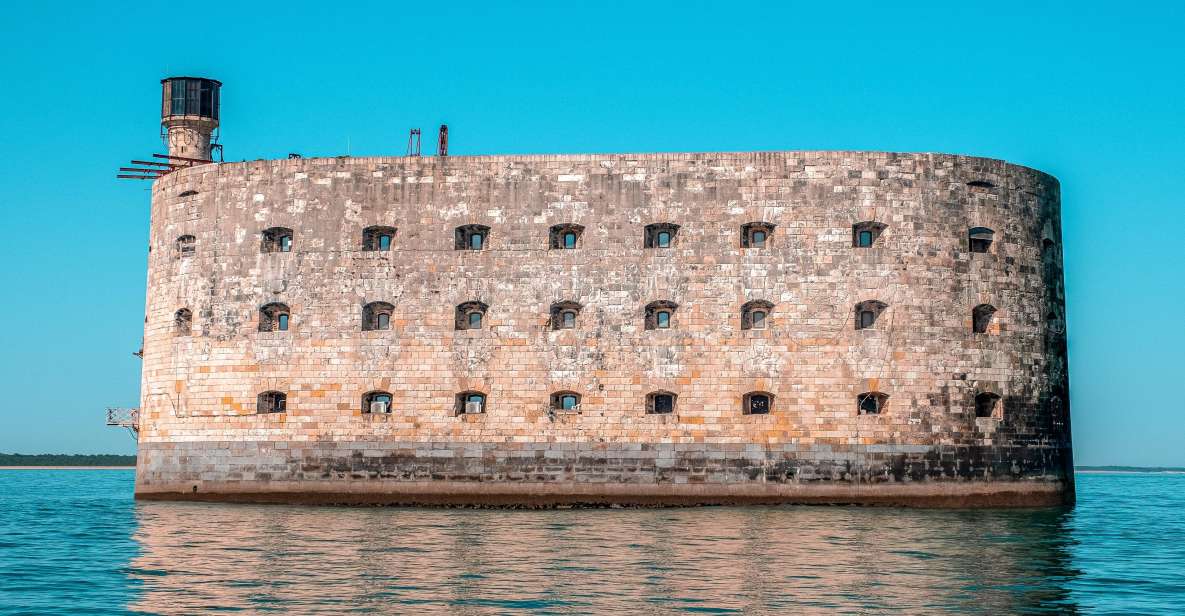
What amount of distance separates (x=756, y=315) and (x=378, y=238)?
10.4 meters

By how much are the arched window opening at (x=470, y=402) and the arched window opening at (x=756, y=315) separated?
23.2 feet

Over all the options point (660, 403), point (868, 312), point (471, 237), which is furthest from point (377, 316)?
point (868, 312)

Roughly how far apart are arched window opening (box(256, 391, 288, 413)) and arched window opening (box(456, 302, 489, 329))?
17.0ft

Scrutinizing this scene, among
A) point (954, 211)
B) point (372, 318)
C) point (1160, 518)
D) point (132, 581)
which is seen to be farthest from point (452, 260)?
point (1160, 518)

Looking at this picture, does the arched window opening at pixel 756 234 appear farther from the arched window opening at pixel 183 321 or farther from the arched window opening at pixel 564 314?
the arched window opening at pixel 183 321

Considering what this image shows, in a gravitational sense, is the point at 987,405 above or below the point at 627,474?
above

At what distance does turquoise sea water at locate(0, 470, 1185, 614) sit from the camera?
1698 cm

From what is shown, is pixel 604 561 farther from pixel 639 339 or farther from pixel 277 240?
pixel 277 240

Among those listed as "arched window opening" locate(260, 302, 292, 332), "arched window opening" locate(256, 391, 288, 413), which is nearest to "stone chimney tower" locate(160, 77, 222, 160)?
"arched window opening" locate(260, 302, 292, 332)

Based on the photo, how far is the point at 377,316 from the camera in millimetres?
34656

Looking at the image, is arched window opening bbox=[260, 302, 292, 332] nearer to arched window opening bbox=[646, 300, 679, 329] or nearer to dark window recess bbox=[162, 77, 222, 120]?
dark window recess bbox=[162, 77, 222, 120]

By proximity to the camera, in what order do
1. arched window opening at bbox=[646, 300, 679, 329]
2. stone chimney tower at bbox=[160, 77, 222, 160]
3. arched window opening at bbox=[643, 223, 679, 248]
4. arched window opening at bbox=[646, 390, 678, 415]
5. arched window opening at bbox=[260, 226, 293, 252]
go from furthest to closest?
stone chimney tower at bbox=[160, 77, 222, 160] → arched window opening at bbox=[260, 226, 293, 252] → arched window opening at bbox=[643, 223, 679, 248] → arched window opening at bbox=[646, 300, 679, 329] → arched window opening at bbox=[646, 390, 678, 415]

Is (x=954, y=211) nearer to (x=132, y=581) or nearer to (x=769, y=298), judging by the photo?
(x=769, y=298)

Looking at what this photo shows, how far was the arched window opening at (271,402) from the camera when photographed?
34625mm
